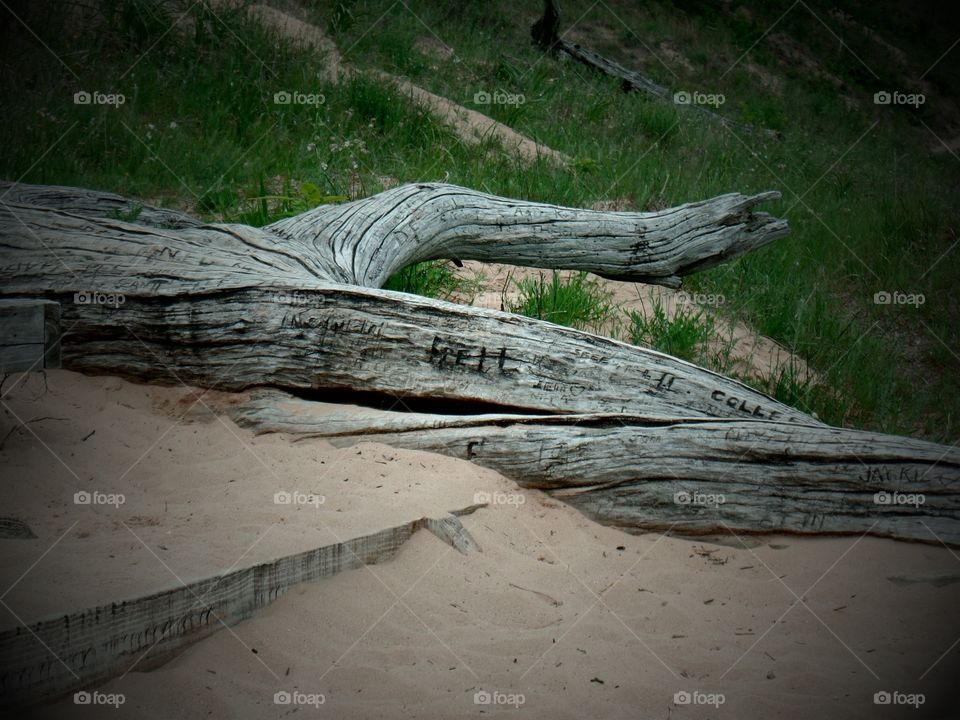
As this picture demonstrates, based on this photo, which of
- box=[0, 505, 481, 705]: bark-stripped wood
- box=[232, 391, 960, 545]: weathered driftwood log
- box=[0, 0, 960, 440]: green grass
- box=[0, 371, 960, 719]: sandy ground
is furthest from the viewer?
box=[0, 0, 960, 440]: green grass

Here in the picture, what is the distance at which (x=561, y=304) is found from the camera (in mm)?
4973

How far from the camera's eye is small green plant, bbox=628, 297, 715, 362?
4922 mm

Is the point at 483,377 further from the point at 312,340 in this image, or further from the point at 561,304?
the point at 561,304

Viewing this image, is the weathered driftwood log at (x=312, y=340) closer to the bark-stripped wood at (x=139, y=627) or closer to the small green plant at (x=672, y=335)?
the bark-stripped wood at (x=139, y=627)

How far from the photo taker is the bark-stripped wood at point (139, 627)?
1735 mm

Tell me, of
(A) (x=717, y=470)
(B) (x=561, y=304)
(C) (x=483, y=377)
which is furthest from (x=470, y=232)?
(A) (x=717, y=470)

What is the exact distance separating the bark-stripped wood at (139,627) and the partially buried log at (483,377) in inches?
38.8

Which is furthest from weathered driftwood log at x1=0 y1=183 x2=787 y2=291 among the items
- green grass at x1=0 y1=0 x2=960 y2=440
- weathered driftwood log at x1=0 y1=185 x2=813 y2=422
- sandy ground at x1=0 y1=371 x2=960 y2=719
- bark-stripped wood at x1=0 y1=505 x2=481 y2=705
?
bark-stripped wood at x1=0 y1=505 x2=481 y2=705

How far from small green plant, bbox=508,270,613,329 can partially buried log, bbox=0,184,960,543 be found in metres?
A: 1.26

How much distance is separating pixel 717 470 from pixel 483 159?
456cm

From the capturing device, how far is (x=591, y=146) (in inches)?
319

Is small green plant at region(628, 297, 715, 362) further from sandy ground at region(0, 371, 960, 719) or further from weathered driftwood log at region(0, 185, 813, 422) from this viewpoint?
sandy ground at region(0, 371, 960, 719)

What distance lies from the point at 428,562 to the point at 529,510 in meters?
0.57

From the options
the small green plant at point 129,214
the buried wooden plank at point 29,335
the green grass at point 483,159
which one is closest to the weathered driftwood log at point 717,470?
the buried wooden plank at point 29,335
